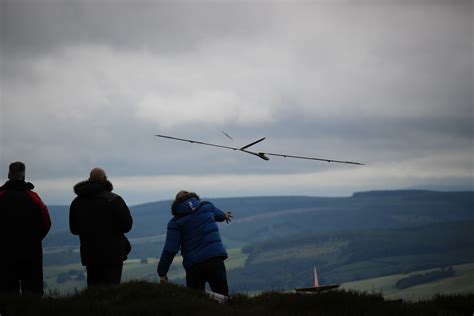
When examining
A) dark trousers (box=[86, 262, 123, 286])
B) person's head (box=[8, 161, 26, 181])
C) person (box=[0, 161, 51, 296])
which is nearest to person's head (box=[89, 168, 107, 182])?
person (box=[0, 161, 51, 296])

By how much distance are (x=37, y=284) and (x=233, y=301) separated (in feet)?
9.61

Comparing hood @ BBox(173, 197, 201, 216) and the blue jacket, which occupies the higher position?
hood @ BBox(173, 197, 201, 216)

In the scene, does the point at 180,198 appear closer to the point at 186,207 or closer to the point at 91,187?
the point at 186,207

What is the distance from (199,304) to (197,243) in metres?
1.68

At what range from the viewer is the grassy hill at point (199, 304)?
32.1ft

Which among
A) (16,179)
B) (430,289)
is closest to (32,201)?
(16,179)

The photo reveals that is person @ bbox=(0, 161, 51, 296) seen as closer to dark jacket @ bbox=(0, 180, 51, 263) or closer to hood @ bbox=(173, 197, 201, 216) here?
dark jacket @ bbox=(0, 180, 51, 263)

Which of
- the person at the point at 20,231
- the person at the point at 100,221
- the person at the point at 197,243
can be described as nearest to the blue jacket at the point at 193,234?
the person at the point at 197,243

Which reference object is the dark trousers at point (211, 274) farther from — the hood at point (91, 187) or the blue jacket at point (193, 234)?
the hood at point (91, 187)

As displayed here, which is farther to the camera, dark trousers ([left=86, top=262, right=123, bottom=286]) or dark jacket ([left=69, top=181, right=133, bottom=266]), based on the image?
dark trousers ([left=86, top=262, right=123, bottom=286])

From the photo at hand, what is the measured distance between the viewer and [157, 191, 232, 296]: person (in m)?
11.7

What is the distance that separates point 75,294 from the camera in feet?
35.3

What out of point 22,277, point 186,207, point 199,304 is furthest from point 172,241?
point 22,277

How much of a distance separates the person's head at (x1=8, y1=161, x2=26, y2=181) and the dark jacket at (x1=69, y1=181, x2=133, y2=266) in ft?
2.65
